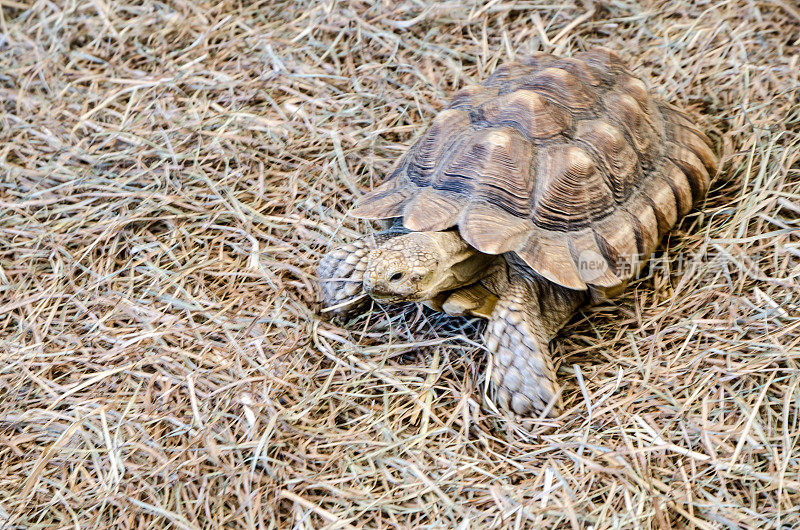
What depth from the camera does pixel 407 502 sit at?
225 cm

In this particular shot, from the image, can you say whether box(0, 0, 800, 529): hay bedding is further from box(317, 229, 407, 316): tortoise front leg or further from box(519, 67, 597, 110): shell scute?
box(519, 67, 597, 110): shell scute

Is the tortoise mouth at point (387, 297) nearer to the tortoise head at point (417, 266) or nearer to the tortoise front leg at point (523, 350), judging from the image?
the tortoise head at point (417, 266)

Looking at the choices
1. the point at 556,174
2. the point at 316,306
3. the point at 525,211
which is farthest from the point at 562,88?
the point at 316,306

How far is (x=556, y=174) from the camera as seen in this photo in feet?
8.65

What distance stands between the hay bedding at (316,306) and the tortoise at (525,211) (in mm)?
166

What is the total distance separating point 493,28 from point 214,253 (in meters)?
2.13

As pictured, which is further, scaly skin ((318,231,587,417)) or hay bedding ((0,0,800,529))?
scaly skin ((318,231,587,417))

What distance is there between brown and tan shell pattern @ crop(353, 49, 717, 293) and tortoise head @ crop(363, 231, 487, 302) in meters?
0.08

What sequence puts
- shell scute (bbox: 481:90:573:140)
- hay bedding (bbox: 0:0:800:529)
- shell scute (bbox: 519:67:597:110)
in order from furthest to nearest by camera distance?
shell scute (bbox: 519:67:597:110)
shell scute (bbox: 481:90:573:140)
hay bedding (bbox: 0:0:800:529)

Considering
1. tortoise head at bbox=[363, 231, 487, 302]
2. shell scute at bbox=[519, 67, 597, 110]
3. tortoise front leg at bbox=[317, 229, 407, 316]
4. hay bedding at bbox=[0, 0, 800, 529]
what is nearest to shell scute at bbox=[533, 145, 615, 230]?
shell scute at bbox=[519, 67, 597, 110]

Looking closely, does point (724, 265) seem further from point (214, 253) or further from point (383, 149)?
point (214, 253)

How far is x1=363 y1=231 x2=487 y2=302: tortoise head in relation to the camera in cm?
240

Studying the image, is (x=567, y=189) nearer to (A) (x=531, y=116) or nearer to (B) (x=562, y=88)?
(A) (x=531, y=116)

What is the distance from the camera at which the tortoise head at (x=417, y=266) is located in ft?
7.88
